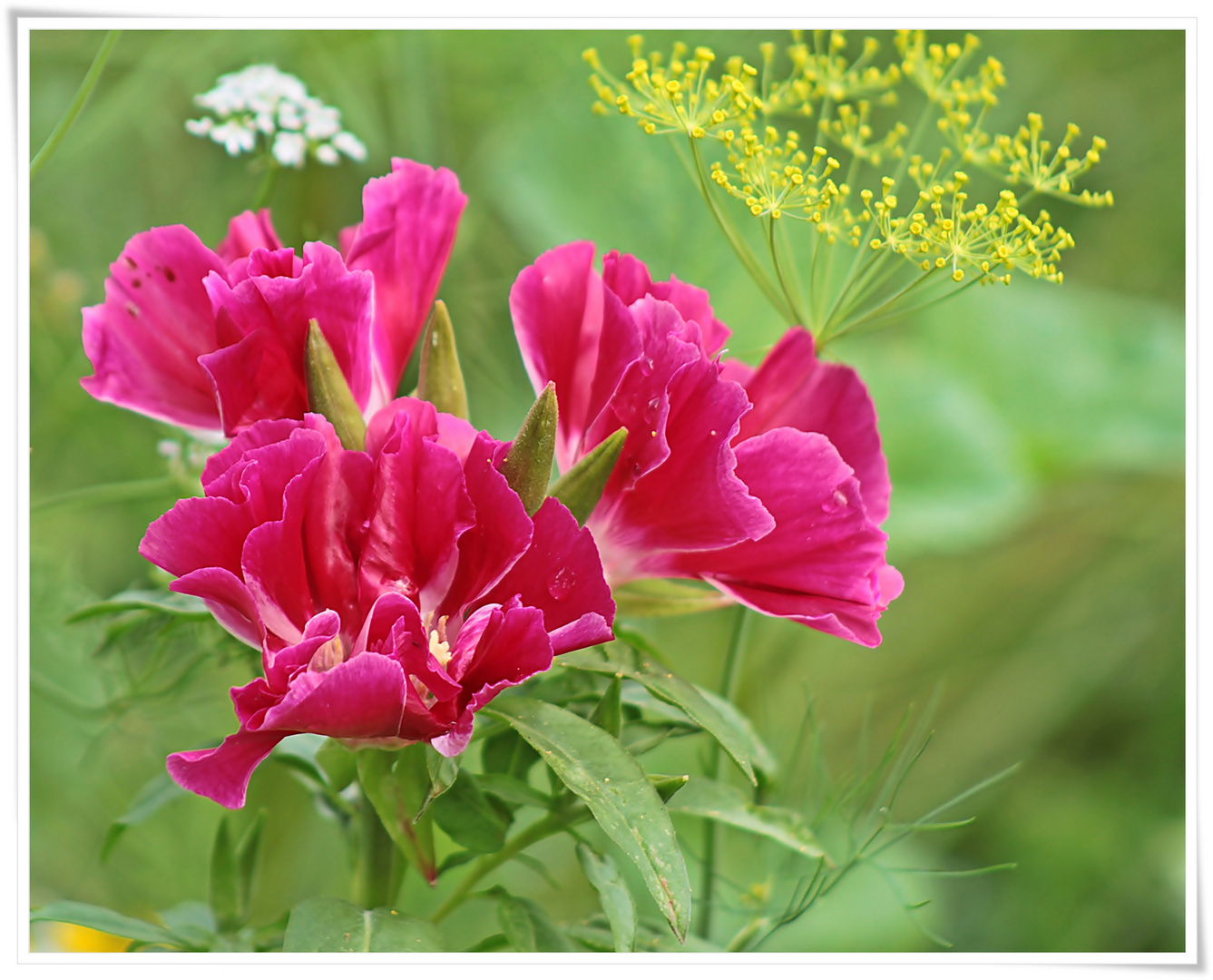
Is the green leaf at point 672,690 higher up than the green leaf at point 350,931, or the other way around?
the green leaf at point 672,690

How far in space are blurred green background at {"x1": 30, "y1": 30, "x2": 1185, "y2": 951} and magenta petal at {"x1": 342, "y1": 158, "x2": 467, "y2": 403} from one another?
0.23 metres

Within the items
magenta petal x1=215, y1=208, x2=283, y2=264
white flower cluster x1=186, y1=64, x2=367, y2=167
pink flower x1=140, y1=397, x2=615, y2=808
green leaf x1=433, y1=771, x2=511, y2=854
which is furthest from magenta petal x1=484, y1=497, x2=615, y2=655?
white flower cluster x1=186, y1=64, x2=367, y2=167

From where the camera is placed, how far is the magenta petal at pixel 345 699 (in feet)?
1.20

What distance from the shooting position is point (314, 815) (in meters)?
0.92

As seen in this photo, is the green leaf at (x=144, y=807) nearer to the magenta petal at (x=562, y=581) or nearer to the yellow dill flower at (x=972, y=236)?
the magenta petal at (x=562, y=581)

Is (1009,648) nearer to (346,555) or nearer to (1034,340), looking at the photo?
(1034,340)

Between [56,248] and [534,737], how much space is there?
0.81 m

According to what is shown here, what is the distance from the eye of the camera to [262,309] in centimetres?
45

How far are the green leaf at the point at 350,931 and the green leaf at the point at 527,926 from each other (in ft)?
0.15

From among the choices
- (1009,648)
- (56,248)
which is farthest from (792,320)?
(1009,648)

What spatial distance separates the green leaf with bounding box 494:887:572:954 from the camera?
49cm

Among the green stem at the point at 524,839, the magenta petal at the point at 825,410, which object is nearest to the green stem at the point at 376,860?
the green stem at the point at 524,839

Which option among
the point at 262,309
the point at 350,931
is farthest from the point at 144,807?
the point at 262,309

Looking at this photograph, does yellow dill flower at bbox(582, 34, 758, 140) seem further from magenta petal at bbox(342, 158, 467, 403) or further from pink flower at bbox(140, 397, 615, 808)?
pink flower at bbox(140, 397, 615, 808)
